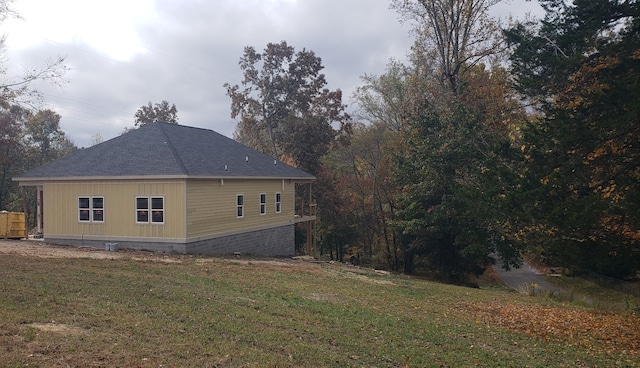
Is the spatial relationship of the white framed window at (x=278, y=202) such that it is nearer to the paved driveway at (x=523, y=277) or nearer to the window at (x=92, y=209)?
the window at (x=92, y=209)

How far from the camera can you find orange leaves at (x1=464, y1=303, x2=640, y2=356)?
428 inches

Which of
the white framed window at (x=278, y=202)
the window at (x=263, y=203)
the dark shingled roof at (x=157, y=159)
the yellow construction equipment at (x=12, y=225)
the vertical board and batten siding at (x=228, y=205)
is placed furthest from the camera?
the white framed window at (x=278, y=202)

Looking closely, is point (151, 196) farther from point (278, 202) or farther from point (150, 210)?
point (278, 202)

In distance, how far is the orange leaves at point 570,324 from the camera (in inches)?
428

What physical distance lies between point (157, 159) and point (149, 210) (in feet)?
7.37

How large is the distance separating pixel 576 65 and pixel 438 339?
11.9 meters

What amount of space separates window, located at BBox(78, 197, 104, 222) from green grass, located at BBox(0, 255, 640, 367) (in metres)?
6.38

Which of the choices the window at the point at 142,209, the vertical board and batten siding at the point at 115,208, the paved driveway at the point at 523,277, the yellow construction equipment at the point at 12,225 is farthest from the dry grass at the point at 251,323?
the paved driveway at the point at 523,277

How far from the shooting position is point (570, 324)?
12.6 metres

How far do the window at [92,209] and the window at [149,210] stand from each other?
1833 millimetres

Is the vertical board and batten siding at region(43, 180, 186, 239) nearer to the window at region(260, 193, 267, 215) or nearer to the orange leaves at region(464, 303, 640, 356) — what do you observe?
the window at region(260, 193, 267, 215)

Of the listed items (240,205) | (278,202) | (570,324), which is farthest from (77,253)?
(570,324)

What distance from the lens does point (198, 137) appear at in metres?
26.4

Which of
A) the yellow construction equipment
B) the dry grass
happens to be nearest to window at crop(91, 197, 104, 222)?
the yellow construction equipment
